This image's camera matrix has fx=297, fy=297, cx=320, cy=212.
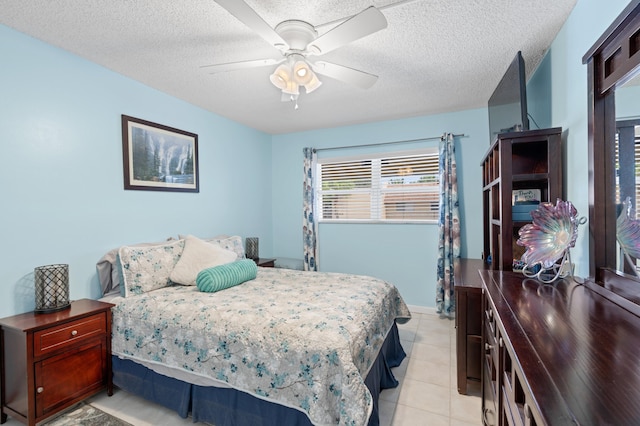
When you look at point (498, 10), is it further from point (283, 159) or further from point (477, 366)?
point (283, 159)

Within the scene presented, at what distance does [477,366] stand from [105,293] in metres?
2.87

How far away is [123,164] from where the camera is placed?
2.58m

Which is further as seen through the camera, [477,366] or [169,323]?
[477,366]

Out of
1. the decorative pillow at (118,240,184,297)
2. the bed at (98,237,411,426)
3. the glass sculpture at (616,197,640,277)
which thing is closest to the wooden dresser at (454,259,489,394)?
the bed at (98,237,411,426)

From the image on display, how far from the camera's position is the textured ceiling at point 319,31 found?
1.70 m

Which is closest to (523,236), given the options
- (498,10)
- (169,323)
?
(498,10)

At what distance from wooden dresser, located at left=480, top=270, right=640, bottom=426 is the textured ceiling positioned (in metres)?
1.58

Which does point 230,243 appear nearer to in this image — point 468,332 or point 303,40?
point 303,40

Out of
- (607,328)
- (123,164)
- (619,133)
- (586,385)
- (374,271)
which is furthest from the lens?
(374,271)

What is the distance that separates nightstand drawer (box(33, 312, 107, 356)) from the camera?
5.74 ft

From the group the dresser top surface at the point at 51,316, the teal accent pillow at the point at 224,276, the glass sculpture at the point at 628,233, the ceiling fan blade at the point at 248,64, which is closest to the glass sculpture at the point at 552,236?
the glass sculpture at the point at 628,233

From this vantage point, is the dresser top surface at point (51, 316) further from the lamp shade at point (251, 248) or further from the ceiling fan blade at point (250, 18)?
the ceiling fan blade at point (250, 18)

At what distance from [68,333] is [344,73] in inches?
96.5

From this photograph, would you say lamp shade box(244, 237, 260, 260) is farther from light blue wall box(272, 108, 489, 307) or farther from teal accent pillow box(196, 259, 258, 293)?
teal accent pillow box(196, 259, 258, 293)
